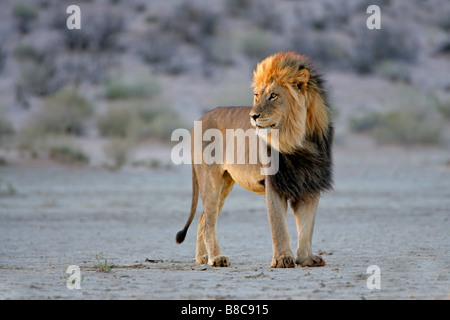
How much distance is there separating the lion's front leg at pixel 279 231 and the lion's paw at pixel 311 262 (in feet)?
0.42

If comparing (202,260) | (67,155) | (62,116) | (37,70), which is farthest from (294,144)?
(37,70)

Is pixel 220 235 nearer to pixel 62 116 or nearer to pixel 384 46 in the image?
A: pixel 62 116

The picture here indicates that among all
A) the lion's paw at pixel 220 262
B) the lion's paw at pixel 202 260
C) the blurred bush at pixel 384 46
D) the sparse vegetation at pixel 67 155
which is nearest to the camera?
the lion's paw at pixel 220 262

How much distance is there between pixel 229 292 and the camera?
5.71 metres

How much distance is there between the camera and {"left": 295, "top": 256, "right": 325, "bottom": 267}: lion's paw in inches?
273

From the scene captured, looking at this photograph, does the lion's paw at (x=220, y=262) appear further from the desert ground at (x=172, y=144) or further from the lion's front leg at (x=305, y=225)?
the lion's front leg at (x=305, y=225)

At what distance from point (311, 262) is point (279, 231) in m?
0.43

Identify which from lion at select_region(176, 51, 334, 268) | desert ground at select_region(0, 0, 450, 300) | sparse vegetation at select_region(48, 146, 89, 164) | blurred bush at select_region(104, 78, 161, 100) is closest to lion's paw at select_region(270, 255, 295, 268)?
lion at select_region(176, 51, 334, 268)

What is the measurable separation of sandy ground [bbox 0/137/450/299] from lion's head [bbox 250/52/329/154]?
111 cm

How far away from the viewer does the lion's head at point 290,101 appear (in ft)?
21.9

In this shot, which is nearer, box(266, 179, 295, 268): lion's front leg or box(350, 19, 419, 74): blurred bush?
box(266, 179, 295, 268): lion's front leg

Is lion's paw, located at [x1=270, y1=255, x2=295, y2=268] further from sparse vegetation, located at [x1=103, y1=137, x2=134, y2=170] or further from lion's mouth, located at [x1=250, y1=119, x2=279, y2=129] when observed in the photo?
sparse vegetation, located at [x1=103, y1=137, x2=134, y2=170]

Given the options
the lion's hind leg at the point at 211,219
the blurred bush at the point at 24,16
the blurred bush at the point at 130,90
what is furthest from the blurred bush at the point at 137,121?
the lion's hind leg at the point at 211,219

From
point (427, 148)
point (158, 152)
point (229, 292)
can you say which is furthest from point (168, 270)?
point (427, 148)
